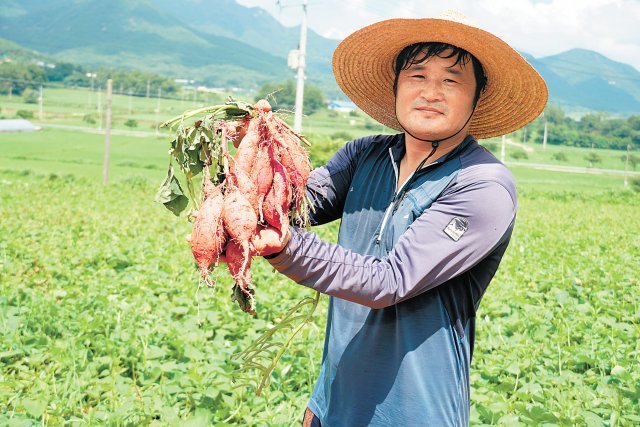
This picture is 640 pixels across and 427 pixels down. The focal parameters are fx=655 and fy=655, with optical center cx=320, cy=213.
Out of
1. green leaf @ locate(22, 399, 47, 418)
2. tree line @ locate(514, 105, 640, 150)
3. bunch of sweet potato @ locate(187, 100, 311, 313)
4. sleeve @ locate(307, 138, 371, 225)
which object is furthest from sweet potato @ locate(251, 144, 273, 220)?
tree line @ locate(514, 105, 640, 150)

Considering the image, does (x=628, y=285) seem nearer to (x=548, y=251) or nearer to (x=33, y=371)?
(x=548, y=251)

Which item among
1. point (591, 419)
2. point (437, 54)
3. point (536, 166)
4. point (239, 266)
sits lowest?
point (536, 166)

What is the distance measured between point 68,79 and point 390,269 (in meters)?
90.6

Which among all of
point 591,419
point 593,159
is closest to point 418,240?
point 591,419

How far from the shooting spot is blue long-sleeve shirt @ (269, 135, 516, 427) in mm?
1613

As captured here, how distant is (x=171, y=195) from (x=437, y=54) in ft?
2.86

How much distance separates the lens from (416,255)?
1.63 m

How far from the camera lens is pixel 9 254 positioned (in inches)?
247

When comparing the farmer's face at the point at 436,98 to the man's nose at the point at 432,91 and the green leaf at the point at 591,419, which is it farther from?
the green leaf at the point at 591,419

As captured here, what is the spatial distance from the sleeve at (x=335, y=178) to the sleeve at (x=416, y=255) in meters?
0.51

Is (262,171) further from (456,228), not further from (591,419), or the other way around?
(591,419)

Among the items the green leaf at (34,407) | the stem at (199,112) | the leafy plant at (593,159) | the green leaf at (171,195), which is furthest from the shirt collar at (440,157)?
the leafy plant at (593,159)

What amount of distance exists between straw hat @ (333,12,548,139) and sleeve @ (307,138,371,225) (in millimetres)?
283

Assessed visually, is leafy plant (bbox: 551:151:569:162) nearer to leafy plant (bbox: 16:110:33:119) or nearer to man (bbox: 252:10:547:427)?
leafy plant (bbox: 16:110:33:119)
